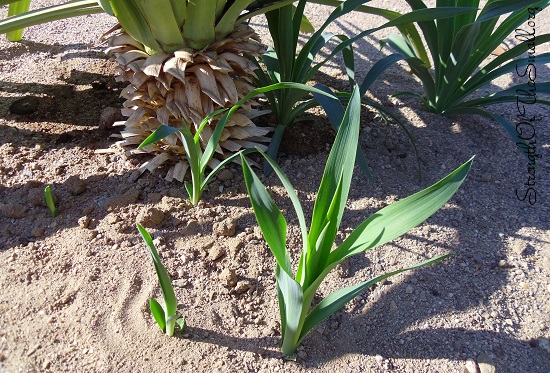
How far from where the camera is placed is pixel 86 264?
1322 millimetres

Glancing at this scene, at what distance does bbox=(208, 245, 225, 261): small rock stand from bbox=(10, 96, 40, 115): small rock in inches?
36.2

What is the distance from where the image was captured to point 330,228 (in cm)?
101

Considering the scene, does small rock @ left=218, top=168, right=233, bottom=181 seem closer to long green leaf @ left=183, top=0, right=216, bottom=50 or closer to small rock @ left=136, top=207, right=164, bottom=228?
small rock @ left=136, top=207, right=164, bottom=228

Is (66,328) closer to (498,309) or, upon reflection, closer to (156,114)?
(156,114)

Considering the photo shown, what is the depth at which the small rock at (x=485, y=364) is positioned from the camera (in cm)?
114

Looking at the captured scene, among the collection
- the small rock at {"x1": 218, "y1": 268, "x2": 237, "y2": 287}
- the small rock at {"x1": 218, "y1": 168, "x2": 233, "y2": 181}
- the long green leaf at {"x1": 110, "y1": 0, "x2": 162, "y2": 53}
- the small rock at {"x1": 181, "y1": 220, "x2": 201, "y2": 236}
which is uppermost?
the long green leaf at {"x1": 110, "y1": 0, "x2": 162, "y2": 53}

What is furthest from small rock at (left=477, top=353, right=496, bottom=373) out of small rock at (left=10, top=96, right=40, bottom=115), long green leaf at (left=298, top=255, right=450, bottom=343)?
small rock at (left=10, top=96, right=40, bottom=115)

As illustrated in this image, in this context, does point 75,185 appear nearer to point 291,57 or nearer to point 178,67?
Result: point 178,67

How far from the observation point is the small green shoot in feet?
4.69

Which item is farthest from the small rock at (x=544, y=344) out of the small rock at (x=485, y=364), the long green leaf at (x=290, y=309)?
the long green leaf at (x=290, y=309)

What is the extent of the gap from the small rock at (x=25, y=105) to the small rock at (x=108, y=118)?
0.91 ft

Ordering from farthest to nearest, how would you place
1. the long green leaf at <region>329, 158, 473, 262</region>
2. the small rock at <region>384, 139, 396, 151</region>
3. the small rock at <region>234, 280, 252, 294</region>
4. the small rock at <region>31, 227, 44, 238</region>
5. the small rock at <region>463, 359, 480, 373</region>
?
1. the small rock at <region>384, 139, 396, 151</region>
2. the small rock at <region>31, 227, 44, 238</region>
3. the small rock at <region>234, 280, 252, 294</region>
4. the small rock at <region>463, 359, 480, 373</region>
5. the long green leaf at <region>329, 158, 473, 262</region>

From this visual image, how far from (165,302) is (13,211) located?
24.5 inches

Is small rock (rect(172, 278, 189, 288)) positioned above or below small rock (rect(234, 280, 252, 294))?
above
